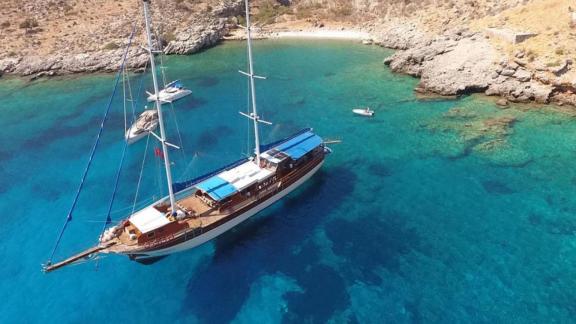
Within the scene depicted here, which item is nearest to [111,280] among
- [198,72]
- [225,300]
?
[225,300]

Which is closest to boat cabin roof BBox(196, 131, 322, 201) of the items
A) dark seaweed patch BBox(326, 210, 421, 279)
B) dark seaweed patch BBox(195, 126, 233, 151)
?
dark seaweed patch BBox(326, 210, 421, 279)

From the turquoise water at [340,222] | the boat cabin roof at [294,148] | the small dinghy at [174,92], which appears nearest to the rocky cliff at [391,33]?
the turquoise water at [340,222]

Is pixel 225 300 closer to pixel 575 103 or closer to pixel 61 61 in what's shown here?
pixel 575 103

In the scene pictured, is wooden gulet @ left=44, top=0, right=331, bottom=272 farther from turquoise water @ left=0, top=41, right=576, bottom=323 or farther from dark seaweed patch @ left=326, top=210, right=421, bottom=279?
dark seaweed patch @ left=326, top=210, right=421, bottom=279

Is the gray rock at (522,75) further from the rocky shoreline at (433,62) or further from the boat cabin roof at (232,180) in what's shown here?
the boat cabin roof at (232,180)

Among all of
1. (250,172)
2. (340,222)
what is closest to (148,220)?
(250,172)
